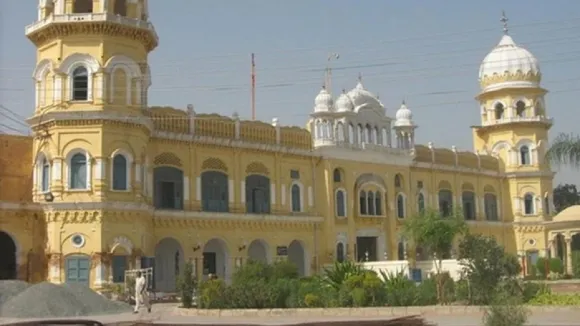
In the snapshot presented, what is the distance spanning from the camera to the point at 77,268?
2992 cm

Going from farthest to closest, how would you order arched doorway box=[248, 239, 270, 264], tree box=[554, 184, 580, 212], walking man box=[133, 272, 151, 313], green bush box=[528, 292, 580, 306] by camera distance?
tree box=[554, 184, 580, 212] → arched doorway box=[248, 239, 270, 264] → walking man box=[133, 272, 151, 313] → green bush box=[528, 292, 580, 306]

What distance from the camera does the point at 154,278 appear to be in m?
34.3

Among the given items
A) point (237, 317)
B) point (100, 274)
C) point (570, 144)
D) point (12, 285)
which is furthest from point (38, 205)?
point (570, 144)

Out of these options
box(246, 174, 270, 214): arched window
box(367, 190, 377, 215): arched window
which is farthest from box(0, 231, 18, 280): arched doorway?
box(367, 190, 377, 215): arched window

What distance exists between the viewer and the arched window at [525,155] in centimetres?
5131

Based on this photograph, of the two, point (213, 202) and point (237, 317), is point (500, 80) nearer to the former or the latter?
point (213, 202)

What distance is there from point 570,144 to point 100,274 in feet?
58.7

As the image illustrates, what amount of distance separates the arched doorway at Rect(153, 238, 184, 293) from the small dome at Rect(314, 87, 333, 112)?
10976 millimetres

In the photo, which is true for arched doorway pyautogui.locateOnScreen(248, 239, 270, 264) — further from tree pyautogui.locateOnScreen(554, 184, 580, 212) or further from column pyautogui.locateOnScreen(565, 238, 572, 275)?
tree pyautogui.locateOnScreen(554, 184, 580, 212)

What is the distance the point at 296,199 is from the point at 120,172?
11795 millimetres

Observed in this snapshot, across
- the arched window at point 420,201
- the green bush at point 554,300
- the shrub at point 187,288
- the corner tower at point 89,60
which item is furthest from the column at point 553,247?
the shrub at point 187,288

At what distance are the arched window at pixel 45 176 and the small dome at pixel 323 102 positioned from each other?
1535 centimetres

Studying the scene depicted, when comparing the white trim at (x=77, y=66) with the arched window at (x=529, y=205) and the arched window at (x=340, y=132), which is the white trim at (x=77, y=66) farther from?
the arched window at (x=529, y=205)

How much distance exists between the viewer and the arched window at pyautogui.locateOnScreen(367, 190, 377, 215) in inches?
1719
